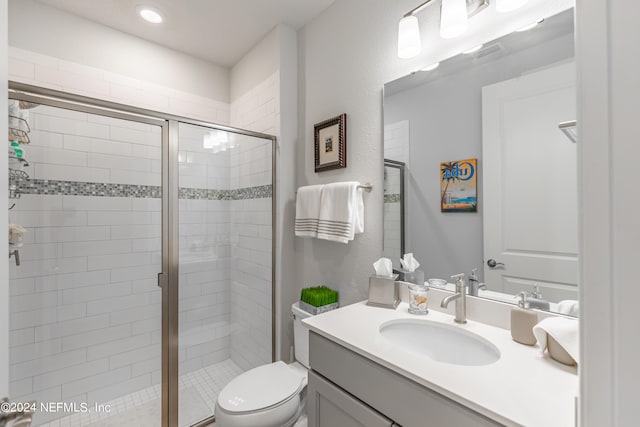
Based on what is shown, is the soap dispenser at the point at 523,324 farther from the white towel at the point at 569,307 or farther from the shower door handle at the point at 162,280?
the shower door handle at the point at 162,280

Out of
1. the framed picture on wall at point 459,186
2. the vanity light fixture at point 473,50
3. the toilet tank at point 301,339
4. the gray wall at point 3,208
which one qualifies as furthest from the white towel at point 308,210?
the gray wall at point 3,208

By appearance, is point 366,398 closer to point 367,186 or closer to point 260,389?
point 260,389

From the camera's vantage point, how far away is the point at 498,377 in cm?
76

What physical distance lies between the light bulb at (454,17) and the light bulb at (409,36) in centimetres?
13

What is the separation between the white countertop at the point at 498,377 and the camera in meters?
0.63

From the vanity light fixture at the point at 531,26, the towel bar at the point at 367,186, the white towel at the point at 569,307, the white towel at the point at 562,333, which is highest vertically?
the vanity light fixture at the point at 531,26

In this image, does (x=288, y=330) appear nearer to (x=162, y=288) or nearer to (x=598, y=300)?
(x=162, y=288)

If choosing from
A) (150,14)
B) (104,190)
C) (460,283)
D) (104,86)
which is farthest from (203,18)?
(460,283)

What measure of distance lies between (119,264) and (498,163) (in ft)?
6.91

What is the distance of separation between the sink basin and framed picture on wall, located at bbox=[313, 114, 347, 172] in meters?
0.93

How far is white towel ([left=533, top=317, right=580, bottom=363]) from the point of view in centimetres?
76

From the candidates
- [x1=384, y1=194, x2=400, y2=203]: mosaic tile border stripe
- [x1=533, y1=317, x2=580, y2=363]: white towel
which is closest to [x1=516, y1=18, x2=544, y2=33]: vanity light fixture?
[x1=384, y1=194, x2=400, y2=203]: mosaic tile border stripe


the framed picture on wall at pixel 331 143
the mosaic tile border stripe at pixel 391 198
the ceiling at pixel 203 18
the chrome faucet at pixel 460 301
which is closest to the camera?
the chrome faucet at pixel 460 301

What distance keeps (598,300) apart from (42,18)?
289 centimetres
